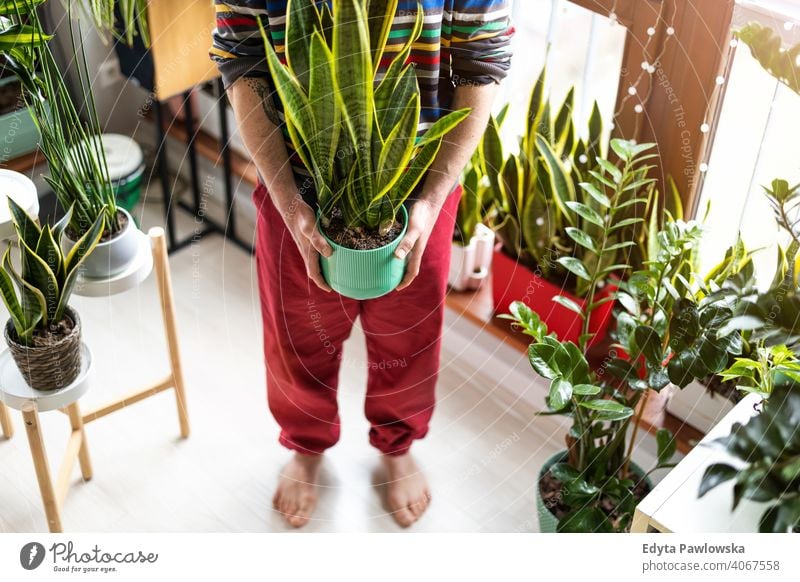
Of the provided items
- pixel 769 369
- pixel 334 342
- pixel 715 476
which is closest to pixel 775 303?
pixel 769 369

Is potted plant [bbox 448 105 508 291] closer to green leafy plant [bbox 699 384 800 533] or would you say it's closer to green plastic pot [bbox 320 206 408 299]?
green plastic pot [bbox 320 206 408 299]

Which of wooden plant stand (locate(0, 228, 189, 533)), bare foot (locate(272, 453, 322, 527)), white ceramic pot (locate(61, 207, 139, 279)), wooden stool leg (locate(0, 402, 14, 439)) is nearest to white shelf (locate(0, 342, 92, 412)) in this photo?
wooden plant stand (locate(0, 228, 189, 533))

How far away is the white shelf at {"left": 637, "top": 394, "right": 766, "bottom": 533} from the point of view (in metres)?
1.16

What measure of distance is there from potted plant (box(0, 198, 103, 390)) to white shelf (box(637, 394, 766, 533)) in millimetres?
794

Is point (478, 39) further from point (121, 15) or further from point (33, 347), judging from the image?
point (121, 15)

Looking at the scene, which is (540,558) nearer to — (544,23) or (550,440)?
(550,440)

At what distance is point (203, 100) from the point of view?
2.32 m

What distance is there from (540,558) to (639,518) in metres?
0.24

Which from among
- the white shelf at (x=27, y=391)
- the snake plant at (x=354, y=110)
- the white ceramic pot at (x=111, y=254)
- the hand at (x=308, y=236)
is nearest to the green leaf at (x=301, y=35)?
the snake plant at (x=354, y=110)

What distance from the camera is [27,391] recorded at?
132cm

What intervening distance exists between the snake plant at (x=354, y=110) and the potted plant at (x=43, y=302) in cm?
34

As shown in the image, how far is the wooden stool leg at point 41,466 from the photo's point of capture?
1.32 m

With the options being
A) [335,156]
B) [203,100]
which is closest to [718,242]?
[335,156]

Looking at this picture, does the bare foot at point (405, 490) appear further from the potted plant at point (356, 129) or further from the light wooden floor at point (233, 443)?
the potted plant at point (356, 129)
